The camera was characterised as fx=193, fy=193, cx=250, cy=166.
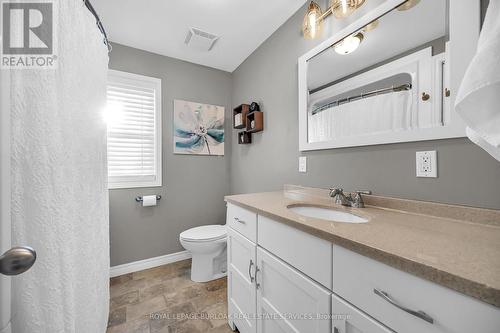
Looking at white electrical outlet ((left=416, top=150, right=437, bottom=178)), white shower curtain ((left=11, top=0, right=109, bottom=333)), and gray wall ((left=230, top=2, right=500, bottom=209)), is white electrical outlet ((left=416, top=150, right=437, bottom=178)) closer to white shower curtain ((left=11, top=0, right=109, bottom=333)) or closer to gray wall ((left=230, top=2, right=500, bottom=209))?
gray wall ((left=230, top=2, right=500, bottom=209))

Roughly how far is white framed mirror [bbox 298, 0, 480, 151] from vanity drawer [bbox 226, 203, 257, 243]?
2.24 feet

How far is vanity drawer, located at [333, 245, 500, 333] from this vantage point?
1.25ft

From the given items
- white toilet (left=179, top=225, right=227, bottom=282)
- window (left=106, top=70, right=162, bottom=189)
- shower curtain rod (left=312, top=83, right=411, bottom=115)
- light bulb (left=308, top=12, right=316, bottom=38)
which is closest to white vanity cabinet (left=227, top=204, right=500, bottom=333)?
white toilet (left=179, top=225, right=227, bottom=282)

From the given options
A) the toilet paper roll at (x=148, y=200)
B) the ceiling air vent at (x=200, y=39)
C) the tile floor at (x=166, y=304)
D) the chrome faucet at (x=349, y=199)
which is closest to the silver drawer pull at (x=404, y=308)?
the chrome faucet at (x=349, y=199)

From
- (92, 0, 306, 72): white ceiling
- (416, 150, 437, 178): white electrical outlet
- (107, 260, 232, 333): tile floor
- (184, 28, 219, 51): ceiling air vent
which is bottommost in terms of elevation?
(107, 260, 232, 333): tile floor

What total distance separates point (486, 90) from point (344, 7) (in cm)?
98

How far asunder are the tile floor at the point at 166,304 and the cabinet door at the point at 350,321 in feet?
3.31

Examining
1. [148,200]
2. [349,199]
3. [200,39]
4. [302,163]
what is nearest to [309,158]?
[302,163]

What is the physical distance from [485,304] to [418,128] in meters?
0.77

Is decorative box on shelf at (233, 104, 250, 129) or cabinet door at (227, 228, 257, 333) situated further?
decorative box on shelf at (233, 104, 250, 129)

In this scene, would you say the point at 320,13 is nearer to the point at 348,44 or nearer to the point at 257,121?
the point at 348,44

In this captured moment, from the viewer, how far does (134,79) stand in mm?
2010

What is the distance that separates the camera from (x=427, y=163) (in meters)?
0.88

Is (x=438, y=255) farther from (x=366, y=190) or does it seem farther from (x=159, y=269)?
(x=159, y=269)
